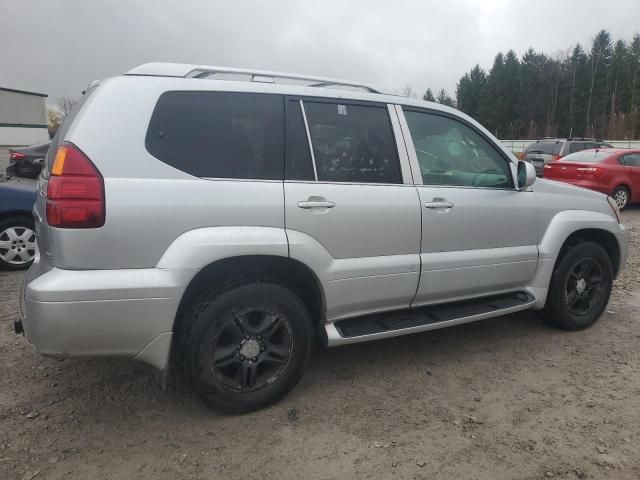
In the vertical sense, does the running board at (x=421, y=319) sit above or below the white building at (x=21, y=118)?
below

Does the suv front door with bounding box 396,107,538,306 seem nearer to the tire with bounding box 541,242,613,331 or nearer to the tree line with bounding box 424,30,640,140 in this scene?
the tire with bounding box 541,242,613,331

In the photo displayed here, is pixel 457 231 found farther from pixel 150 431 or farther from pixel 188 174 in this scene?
pixel 150 431

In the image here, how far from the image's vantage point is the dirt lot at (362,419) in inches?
96.6

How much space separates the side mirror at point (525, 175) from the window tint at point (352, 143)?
107 cm

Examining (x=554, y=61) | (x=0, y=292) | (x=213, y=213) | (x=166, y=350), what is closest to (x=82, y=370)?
(x=166, y=350)

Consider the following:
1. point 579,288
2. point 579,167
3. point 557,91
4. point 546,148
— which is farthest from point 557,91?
point 579,288

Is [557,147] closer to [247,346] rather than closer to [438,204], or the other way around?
[438,204]

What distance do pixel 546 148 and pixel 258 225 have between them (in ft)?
48.6

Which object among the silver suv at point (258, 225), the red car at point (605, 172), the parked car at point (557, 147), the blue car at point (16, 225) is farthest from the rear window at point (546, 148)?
the blue car at point (16, 225)

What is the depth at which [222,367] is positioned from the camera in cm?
275

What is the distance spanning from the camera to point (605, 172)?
10.9 metres

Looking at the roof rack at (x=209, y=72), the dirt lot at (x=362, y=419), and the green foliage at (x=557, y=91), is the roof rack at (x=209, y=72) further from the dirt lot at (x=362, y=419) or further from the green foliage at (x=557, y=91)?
the green foliage at (x=557, y=91)

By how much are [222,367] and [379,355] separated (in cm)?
139

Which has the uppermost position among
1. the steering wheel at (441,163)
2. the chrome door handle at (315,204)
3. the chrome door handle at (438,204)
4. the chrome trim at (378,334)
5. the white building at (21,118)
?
the white building at (21,118)
